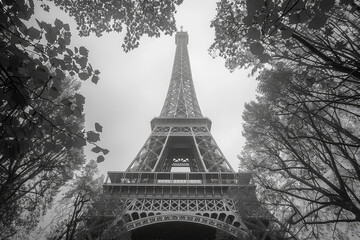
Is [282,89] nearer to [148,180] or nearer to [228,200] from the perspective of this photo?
[228,200]

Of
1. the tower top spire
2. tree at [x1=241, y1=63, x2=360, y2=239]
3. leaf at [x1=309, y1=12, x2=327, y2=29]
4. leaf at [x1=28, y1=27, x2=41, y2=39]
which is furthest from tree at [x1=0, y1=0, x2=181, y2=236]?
the tower top spire

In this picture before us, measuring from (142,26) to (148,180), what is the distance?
48.3 ft

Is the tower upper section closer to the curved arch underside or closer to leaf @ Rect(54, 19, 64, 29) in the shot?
the curved arch underside

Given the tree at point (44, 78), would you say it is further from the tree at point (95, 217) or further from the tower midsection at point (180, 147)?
the tower midsection at point (180, 147)

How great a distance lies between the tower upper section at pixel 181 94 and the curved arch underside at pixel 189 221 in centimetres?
1600

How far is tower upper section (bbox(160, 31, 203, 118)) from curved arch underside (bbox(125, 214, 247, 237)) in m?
16.0

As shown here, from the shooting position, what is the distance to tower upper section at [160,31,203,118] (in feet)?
106

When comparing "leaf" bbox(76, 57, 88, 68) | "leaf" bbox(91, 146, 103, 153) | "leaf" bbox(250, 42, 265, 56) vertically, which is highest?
"leaf" bbox(76, 57, 88, 68)

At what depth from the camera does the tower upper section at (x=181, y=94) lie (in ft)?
106

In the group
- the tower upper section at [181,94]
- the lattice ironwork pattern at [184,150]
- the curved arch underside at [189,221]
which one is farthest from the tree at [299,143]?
the tower upper section at [181,94]

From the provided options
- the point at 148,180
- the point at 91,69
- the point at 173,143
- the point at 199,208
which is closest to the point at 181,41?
the point at 173,143

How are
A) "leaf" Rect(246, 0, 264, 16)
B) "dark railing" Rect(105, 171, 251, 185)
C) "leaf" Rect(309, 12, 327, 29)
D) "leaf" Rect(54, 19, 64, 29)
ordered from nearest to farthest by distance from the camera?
"leaf" Rect(246, 0, 264, 16) → "leaf" Rect(309, 12, 327, 29) → "leaf" Rect(54, 19, 64, 29) → "dark railing" Rect(105, 171, 251, 185)

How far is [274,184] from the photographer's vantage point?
12.5m

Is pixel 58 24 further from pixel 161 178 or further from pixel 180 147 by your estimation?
pixel 180 147
